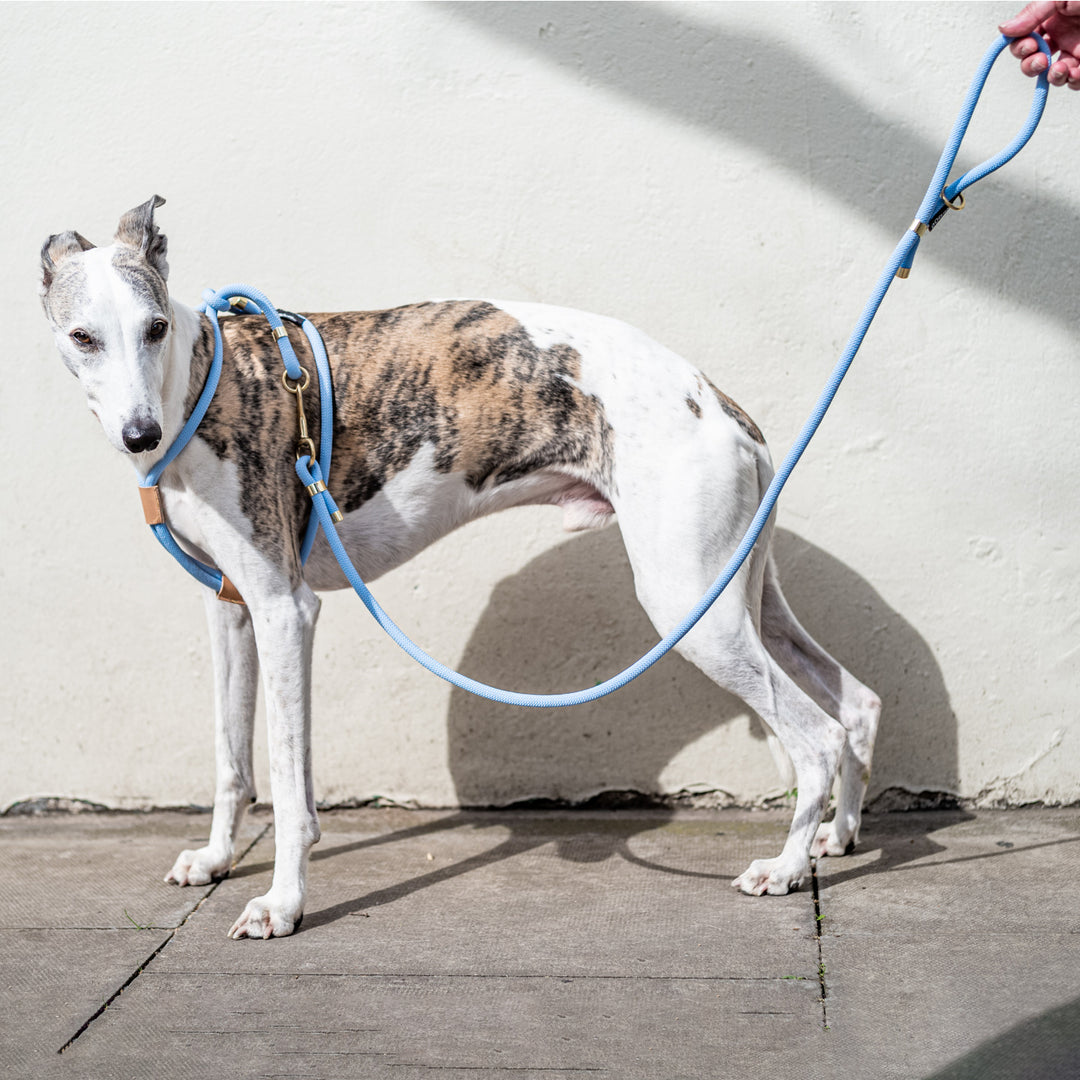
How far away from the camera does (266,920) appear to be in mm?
3096

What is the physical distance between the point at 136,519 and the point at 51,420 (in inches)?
17.4

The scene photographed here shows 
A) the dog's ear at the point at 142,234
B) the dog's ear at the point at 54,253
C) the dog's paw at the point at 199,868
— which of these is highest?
the dog's ear at the point at 142,234

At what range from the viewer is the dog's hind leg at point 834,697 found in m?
3.60

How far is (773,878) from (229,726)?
1.62 metres

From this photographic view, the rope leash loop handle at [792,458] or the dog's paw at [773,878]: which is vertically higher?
the rope leash loop handle at [792,458]

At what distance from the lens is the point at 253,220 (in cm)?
404

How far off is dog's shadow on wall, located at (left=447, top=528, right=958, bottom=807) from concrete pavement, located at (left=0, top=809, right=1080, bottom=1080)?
6.2 inches

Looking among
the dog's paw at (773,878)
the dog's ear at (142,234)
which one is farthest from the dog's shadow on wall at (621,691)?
the dog's ear at (142,234)

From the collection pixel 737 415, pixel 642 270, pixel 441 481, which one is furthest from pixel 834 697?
pixel 642 270

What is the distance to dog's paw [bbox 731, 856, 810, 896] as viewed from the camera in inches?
131

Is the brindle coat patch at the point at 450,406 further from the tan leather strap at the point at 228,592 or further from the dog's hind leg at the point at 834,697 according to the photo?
the dog's hind leg at the point at 834,697

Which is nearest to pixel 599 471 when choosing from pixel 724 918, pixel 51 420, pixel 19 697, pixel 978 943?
pixel 724 918

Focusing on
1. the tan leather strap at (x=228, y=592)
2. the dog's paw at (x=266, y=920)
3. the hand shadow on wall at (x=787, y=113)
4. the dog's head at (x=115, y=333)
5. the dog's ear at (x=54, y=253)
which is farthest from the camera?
the hand shadow on wall at (x=787, y=113)

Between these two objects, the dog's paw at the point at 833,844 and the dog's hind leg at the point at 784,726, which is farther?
the dog's paw at the point at 833,844
